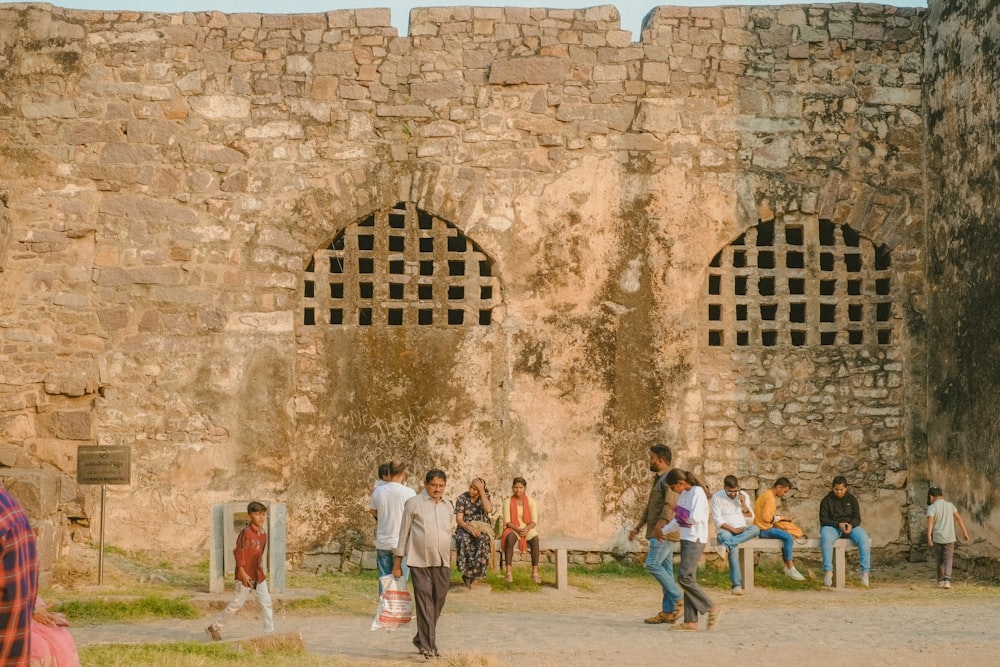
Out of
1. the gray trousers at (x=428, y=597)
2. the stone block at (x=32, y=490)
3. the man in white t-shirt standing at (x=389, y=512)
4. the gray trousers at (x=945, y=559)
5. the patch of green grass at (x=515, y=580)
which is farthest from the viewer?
the gray trousers at (x=945, y=559)

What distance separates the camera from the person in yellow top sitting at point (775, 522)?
36.8ft

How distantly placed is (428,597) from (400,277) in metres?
4.85

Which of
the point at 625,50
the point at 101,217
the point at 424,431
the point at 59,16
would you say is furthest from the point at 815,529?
the point at 59,16

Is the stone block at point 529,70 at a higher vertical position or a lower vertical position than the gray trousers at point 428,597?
higher

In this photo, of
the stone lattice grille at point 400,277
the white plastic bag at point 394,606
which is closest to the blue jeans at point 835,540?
the stone lattice grille at point 400,277

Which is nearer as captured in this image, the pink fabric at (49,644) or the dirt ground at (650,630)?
the pink fabric at (49,644)

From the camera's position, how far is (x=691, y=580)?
8.49 m

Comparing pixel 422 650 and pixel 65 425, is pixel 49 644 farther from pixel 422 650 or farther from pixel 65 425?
pixel 65 425

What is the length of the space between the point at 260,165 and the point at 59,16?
2.26m

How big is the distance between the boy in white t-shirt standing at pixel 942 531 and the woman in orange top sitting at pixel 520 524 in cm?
330

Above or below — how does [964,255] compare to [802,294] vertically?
above

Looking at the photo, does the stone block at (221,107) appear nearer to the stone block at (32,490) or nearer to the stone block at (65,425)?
the stone block at (65,425)

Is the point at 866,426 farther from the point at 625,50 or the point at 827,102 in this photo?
the point at 625,50

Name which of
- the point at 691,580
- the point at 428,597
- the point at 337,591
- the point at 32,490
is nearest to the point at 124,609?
the point at 32,490
